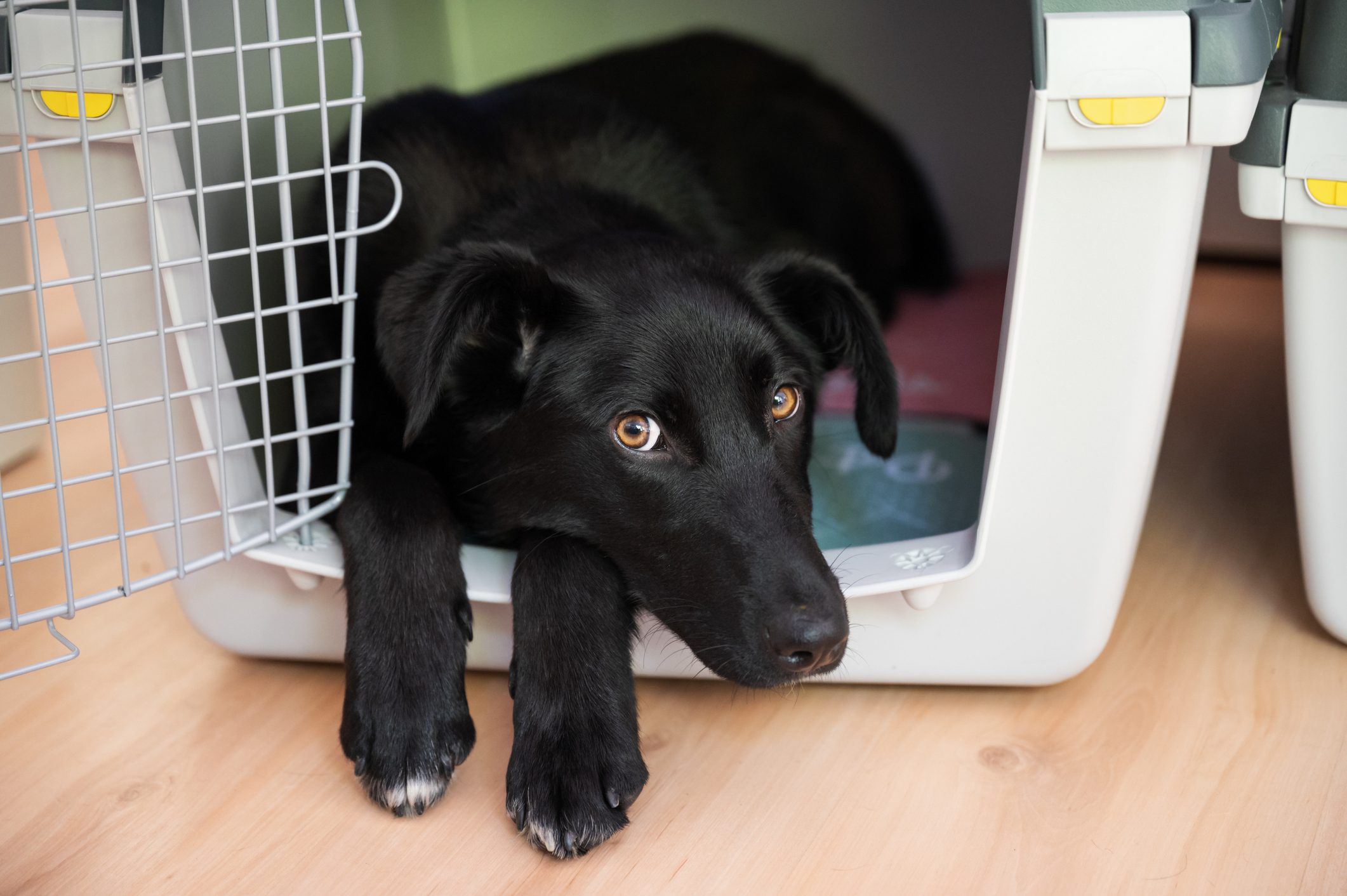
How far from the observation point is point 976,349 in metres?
2.45

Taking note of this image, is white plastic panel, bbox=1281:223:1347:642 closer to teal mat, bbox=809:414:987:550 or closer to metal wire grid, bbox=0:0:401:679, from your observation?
teal mat, bbox=809:414:987:550

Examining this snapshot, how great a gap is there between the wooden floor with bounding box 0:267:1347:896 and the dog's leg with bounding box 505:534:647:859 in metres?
0.07

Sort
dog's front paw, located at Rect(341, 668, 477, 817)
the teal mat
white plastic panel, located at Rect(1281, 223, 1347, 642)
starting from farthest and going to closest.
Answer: the teal mat < white plastic panel, located at Rect(1281, 223, 1347, 642) < dog's front paw, located at Rect(341, 668, 477, 817)

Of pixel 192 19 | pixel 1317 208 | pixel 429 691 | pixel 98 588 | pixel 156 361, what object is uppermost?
pixel 192 19

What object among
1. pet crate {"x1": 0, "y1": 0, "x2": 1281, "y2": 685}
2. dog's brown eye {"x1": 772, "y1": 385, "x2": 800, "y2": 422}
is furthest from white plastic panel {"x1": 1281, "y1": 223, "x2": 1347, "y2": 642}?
dog's brown eye {"x1": 772, "y1": 385, "x2": 800, "y2": 422}

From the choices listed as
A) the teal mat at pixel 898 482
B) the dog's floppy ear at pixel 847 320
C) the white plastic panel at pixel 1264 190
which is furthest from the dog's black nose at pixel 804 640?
the white plastic panel at pixel 1264 190

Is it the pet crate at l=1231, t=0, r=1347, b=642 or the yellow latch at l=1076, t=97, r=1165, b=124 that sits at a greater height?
the yellow latch at l=1076, t=97, r=1165, b=124

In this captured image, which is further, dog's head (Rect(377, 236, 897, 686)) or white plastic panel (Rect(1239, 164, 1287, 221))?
white plastic panel (Rect(1239, 164, 1287, 221))

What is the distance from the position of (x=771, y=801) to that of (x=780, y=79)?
1.80 meters

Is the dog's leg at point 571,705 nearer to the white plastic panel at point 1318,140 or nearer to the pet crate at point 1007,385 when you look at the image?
the pet crate at point 1007,385

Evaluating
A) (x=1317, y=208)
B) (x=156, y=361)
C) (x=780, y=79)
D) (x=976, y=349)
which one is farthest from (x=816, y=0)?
(x=156, y=361)

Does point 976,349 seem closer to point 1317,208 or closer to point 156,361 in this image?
point 1317,208

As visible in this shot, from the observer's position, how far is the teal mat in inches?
69.1

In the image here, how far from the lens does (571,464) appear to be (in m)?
1.29
